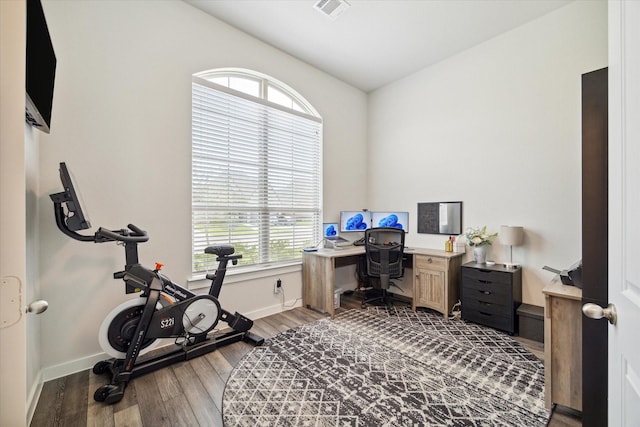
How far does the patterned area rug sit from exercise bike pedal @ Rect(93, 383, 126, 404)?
0.69 metres

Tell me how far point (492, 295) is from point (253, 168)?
3.00 meters

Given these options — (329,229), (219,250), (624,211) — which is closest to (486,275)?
(329,229)

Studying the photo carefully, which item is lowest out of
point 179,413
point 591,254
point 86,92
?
point 179,413

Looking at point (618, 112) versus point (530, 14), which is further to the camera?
point (530, 14)

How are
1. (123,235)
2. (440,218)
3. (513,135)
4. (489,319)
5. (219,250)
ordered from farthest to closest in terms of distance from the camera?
(440,218), (513,135), (489,319), (219,250), (123,235)

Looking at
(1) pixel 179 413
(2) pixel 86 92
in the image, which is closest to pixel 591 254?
(1) pixel 179 413

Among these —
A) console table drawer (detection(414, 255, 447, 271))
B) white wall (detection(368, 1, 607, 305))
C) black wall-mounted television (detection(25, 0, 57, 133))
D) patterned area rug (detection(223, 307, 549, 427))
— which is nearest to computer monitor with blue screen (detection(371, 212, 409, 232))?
white wall (detection(368, 1, 607, 305))

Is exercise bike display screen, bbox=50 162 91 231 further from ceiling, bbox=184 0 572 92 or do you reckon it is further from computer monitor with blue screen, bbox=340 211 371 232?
computer monitor with blue screen, bbox=340 211 371 232

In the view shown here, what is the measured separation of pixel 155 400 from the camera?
176 cm

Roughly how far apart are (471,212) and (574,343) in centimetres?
202

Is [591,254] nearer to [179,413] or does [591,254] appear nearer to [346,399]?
[346,399]

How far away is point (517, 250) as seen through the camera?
300 cm

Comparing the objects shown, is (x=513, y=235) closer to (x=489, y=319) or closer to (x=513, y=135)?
(x=489, y=319)

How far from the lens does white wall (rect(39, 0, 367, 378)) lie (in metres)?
2.01
